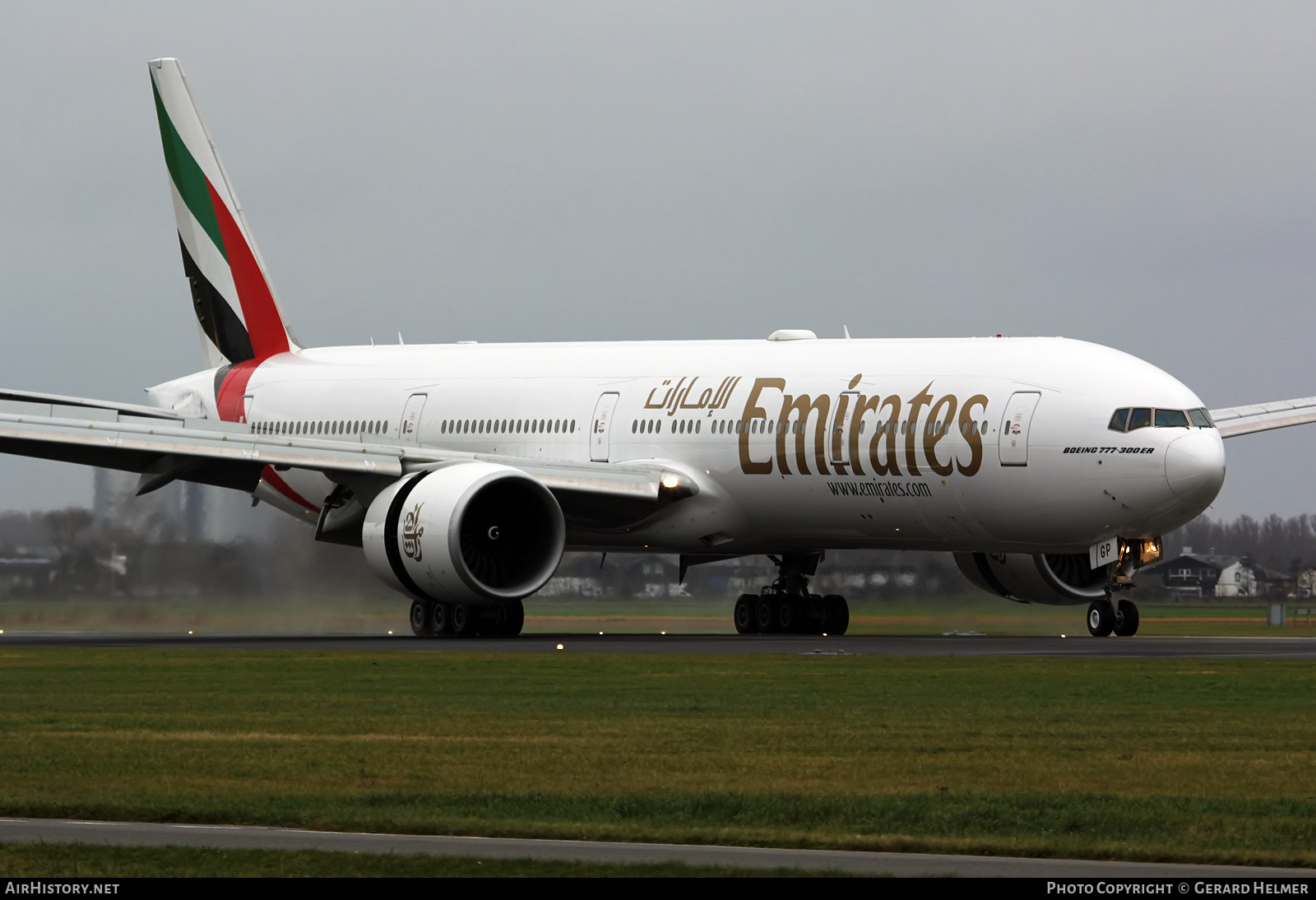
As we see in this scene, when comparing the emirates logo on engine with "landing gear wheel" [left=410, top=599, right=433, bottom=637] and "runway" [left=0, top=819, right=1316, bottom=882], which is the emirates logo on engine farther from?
"runway" [left=0, top=819, right=1316, bottom=882]

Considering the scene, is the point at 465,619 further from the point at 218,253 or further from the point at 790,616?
the point at 218,253

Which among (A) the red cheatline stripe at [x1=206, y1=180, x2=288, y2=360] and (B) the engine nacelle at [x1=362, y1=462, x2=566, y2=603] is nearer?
(B) the engine nacelle at [x1=362, y1=462, x2=566, y2=603]

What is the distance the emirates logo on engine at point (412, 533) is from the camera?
32.8 meters

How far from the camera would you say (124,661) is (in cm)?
2867

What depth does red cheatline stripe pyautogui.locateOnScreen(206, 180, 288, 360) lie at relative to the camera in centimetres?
4450

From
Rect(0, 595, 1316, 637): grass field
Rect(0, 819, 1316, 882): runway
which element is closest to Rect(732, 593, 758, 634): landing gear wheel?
Rect(0, 595, 1316, 637): grass field

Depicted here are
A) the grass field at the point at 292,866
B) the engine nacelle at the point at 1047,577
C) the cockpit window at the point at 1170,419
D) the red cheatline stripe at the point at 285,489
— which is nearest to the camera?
the grass field at the point at 292,866

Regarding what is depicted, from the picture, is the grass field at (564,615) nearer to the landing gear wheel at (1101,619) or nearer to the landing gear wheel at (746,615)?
the landing gear wheel at (746,615)

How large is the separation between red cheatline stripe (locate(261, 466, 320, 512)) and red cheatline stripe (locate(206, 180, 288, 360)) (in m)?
3.19

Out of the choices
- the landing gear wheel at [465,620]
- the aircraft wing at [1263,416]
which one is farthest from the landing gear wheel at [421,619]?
the aircraft wing at [1263,416]

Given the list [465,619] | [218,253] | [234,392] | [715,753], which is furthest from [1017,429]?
[218,253]

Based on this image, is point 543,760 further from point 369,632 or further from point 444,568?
point 369,632

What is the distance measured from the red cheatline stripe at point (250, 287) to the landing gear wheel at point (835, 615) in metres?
12.7

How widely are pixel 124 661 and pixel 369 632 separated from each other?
11404 millimetres
